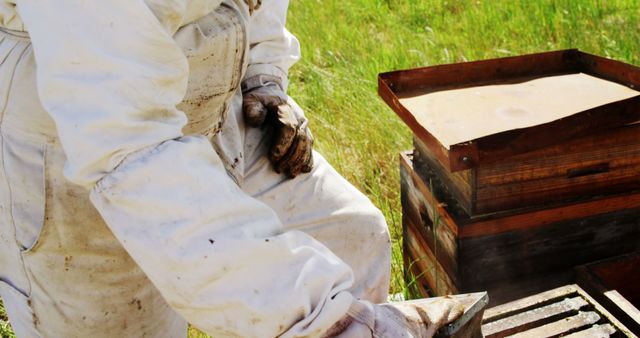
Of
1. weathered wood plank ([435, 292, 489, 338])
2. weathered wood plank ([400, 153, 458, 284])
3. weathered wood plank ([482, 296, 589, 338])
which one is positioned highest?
weathered wood plank ([435, 292, 489, 338])

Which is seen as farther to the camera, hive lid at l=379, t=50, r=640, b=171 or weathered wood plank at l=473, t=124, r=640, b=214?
weathered wood plank at l=473, t=124, r=640, b=214

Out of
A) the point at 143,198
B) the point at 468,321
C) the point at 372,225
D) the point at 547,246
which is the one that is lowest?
the point at 547,246

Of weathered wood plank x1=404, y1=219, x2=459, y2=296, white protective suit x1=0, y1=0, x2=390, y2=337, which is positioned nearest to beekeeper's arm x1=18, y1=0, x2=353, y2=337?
white protective suit x1=0, y1=0, x2=390, y2=337

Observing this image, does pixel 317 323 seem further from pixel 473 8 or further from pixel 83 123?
pixel 473 8

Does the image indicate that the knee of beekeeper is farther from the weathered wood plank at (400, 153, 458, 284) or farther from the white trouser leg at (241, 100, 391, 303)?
the weathered wood plank at (400, 153, 458, 284)

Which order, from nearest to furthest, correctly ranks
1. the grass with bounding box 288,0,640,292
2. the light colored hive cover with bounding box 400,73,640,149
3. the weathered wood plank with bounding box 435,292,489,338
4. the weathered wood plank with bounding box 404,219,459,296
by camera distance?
1. the weathered wood plank with bounding box 435,292,489,338
2. the light colored hive cover with bounding box 400,73,640,149
3. the weathered wood plank with bounding box 404,219,459,296
4. the grass with bounding box 288,0,640,292

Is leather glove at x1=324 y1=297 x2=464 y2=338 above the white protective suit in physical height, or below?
below

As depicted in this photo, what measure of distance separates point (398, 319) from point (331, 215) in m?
0.73

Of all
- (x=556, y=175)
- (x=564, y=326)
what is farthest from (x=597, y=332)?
(x=556, y=175)

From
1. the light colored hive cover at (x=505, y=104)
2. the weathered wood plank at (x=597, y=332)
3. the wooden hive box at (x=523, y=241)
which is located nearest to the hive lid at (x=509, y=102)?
the light colored hive cover at (x=505, y=104)

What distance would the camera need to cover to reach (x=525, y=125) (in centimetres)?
225

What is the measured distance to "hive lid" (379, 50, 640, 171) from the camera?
2.12 m

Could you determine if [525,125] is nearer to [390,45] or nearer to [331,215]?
[331,215]

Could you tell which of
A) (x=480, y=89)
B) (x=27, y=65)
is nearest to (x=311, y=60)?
(x=480, y=89)
